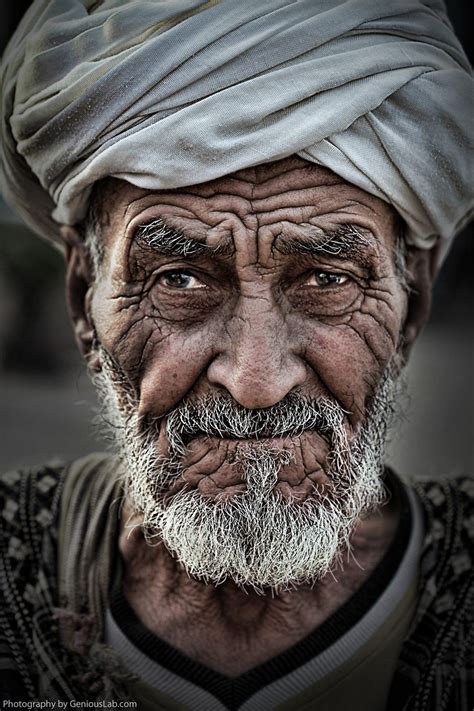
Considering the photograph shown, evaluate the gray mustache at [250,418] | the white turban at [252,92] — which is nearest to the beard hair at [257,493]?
the gray mustache at [250,418]

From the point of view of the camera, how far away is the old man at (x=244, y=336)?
1.85 meters

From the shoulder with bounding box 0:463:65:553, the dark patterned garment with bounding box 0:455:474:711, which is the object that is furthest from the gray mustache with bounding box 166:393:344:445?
the shoulder with bounding box 0:463:65:553

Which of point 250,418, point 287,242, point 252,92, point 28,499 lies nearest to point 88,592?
point 28,499

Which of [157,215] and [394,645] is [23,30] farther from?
[394,645]

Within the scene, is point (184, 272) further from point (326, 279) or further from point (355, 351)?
point (355, 351)

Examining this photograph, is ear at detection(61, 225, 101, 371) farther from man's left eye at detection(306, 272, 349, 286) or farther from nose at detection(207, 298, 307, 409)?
man's left eye at detection(306, 272, 349, 286)

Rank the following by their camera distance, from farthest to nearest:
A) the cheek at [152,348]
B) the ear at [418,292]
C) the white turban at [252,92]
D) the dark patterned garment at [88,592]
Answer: the ear at [418,292] < the dark patterned garment at [88,592] < the cheek at [152,348] < the white turban at [252,92]

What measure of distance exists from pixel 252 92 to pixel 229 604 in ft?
4.84

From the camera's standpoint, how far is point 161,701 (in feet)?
6.91

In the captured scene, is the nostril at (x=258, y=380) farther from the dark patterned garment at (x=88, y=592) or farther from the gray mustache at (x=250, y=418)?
Result: the dark patterned garment at (x=88, y=592)

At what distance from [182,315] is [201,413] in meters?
0.27

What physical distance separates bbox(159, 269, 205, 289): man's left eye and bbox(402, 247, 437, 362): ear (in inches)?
26.9

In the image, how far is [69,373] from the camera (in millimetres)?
3770

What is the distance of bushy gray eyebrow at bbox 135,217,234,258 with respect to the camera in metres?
1.90
